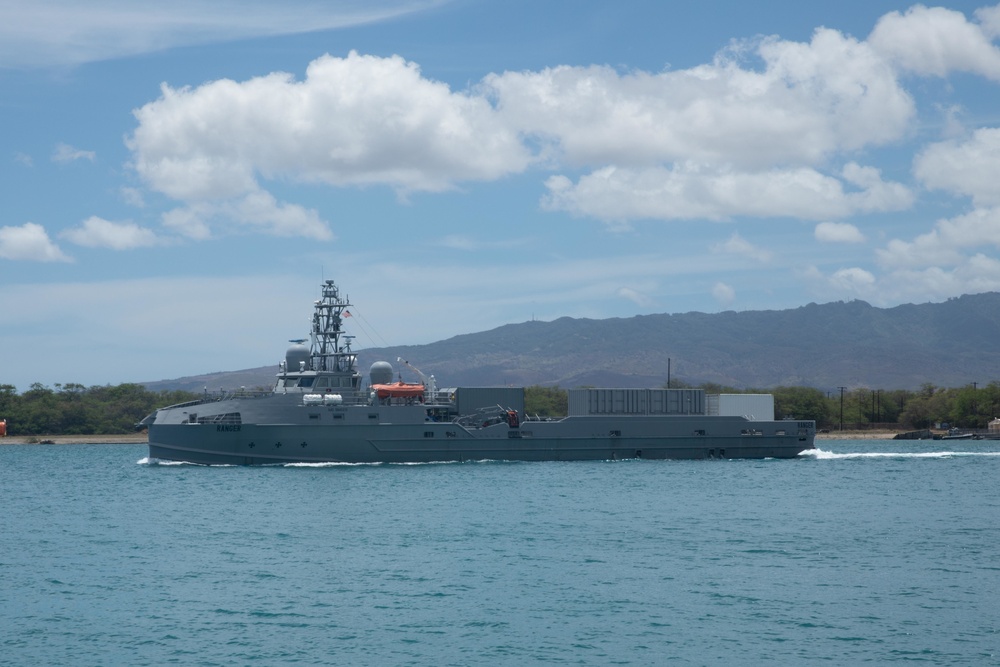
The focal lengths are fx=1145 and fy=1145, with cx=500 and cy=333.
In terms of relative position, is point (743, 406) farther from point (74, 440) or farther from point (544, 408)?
point (74, 440)

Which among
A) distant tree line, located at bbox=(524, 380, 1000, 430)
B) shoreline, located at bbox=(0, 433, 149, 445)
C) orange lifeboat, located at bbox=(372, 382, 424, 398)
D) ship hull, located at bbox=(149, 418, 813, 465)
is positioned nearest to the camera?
ship hull, located at bbox=(149, 418, 813, 465)

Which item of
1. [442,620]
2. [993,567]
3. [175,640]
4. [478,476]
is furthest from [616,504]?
[175,640]

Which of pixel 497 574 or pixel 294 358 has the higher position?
pixel 294 358

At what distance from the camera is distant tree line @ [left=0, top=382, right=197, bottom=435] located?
116 m

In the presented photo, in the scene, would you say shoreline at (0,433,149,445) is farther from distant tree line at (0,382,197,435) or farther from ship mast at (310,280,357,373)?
ship mast at (310,280,357,373)

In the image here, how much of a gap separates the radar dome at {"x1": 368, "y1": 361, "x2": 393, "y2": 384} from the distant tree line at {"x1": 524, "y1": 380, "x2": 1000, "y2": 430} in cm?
5937

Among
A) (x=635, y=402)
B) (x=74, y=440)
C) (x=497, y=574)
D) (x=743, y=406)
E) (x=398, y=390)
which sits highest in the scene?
(x=398, y=390)

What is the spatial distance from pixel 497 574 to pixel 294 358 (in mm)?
33770

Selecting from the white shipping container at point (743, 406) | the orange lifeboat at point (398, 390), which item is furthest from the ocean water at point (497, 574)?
the white shipping container at point (743, 406)

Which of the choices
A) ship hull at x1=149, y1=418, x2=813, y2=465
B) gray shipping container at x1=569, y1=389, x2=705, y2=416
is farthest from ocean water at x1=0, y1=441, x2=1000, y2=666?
gray shipping container at x1=569, y1=389, x2=705, y2=416

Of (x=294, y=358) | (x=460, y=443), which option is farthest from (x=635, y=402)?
(x=294, y=358)

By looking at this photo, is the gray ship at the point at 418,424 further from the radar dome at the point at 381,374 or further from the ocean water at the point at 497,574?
the ocean water at the point at 497,574

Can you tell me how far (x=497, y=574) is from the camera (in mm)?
27156

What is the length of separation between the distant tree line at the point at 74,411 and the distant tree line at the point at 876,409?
4036 cm
